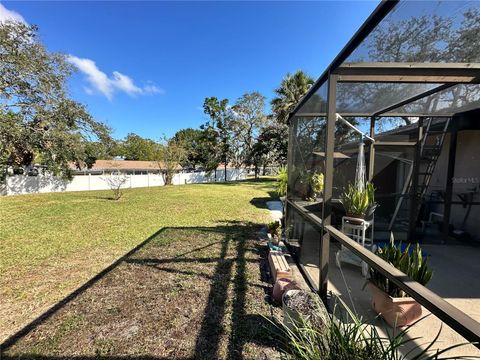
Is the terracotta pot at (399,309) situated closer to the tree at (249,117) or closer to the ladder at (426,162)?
the ladder at (426,162)

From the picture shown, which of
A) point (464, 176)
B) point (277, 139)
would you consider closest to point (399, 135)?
point (464, 176)

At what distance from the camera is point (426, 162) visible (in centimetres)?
462

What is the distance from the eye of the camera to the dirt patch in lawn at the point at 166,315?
1922mm

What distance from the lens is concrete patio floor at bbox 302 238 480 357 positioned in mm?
2000

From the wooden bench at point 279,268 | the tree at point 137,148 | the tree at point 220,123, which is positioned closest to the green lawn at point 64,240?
the wooden bench at point 279,268

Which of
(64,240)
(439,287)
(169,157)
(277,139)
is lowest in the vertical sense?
(64,240)

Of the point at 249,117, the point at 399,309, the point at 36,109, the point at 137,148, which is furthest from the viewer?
the point at 137,148

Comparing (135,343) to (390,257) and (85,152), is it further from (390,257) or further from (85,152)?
(85,152)

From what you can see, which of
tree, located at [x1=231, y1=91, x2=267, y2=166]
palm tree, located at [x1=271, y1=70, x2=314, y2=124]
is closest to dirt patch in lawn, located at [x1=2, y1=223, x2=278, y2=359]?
palm tree, located at [x1=271, y1=70, x2=314, y2=124]

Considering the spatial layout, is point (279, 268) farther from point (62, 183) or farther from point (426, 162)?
point (62, 183)

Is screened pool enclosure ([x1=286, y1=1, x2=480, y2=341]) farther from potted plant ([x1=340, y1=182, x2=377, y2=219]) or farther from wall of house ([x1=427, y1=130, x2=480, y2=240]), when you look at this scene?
potted plant ([x1=340, y1=182, x2=377, y2=219])

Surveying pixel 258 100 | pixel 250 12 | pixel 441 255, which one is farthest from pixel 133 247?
pixel 258 100

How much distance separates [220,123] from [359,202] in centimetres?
2509

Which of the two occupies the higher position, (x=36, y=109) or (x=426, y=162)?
(x=36, y=109)
